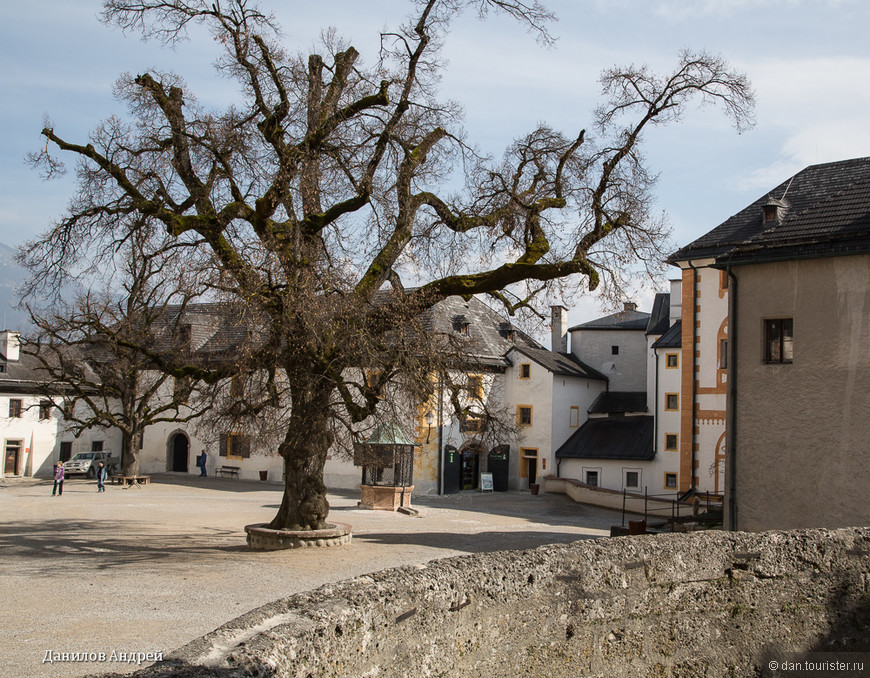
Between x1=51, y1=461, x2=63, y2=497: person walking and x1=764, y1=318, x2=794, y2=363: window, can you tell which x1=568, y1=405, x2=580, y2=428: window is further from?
x1=764, y1=318, x2=794, y2=363: window

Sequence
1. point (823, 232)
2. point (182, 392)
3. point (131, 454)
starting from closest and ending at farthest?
point (823, 232), point (182, 392), point (131, 454)

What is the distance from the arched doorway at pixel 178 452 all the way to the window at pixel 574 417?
2208cm

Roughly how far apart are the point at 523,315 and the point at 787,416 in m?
5.91

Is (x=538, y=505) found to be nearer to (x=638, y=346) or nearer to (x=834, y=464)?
(x=638, y=346)

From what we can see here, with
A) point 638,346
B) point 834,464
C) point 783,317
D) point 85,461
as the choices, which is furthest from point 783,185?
point 85,461

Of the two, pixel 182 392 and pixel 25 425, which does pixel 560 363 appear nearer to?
pixel 182 392

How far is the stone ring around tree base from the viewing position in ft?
58.5

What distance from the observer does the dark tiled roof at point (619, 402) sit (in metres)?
43.9

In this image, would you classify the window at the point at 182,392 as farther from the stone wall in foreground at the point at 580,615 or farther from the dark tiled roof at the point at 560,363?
the dark tiled roof at the point at 560,363

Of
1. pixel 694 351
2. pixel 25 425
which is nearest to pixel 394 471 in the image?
pixel 694 351

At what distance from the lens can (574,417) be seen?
4416cm

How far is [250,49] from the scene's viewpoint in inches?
694

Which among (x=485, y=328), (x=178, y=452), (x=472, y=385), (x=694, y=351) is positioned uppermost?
(x=485, y=328)

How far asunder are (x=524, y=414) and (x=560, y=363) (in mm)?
3600
